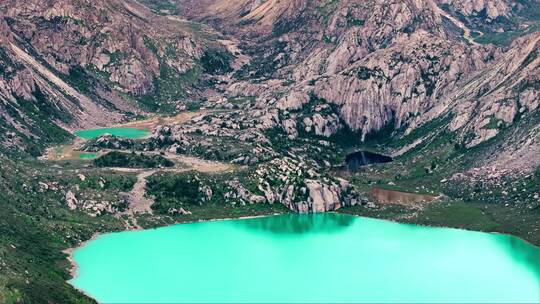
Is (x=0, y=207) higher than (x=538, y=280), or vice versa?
(x=0, y=207)

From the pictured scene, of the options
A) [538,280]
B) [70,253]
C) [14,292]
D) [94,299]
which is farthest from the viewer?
[70,253]

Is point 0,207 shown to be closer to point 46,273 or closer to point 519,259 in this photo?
point 46,273

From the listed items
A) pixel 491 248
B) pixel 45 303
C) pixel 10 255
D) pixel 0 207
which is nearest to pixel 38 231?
pixel 0 207

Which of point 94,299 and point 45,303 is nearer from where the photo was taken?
point 45,303

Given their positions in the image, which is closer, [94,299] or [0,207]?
[94,299]

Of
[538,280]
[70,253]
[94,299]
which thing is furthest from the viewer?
[70,253]

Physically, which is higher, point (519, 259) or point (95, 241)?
point (95, 241)

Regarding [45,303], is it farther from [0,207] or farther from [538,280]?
[538,280]

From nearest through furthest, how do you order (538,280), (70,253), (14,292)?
(14,292)
(538,280)
(70,253)

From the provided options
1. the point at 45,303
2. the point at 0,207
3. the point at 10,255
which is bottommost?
the point at 45,303

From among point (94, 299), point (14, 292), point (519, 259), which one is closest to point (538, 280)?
point (519, 259)
